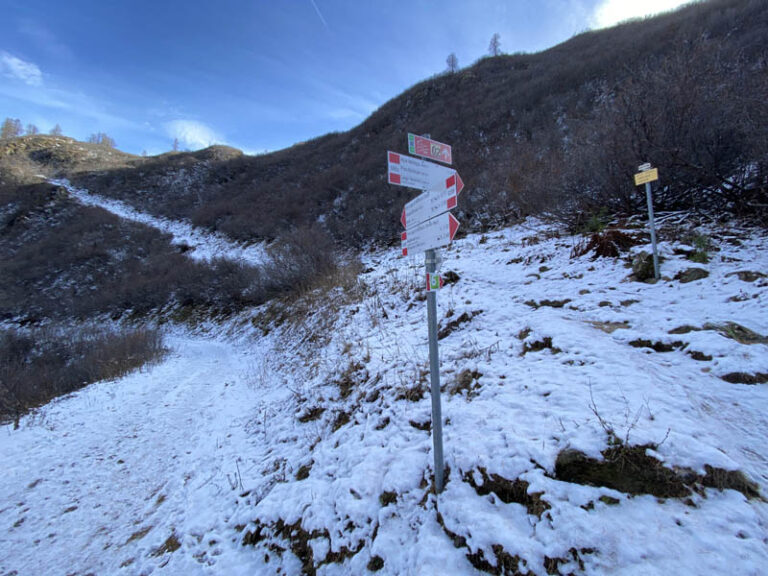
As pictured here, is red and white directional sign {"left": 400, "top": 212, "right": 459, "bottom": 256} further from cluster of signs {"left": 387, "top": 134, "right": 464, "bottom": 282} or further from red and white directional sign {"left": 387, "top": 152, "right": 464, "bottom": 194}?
red and white directional sign {"left": 387, "top": 152, "right": 464, "bottom": 194}

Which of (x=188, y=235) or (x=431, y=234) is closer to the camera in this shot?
(x=431, y=234)

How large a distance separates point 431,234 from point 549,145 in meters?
15.5

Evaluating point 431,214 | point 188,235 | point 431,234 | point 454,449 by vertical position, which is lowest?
point 454,449

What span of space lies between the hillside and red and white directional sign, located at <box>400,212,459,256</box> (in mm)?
7403

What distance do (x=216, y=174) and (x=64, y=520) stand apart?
145ft

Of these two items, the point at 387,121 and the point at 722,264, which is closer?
the point at 722,264

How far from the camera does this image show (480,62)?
1382 inches

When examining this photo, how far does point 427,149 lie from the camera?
2416 millimetres

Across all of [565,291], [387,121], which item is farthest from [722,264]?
[387,121]

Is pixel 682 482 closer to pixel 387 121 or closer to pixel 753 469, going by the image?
pixel 753 469

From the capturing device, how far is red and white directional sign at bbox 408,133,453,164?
92.7 inches

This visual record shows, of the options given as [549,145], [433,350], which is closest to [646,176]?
[433,350]

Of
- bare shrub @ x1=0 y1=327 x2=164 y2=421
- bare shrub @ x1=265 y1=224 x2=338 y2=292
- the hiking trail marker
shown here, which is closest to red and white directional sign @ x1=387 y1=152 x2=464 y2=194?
the hiking trail marker

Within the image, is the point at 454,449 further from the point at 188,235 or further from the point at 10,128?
the point at 10,128
